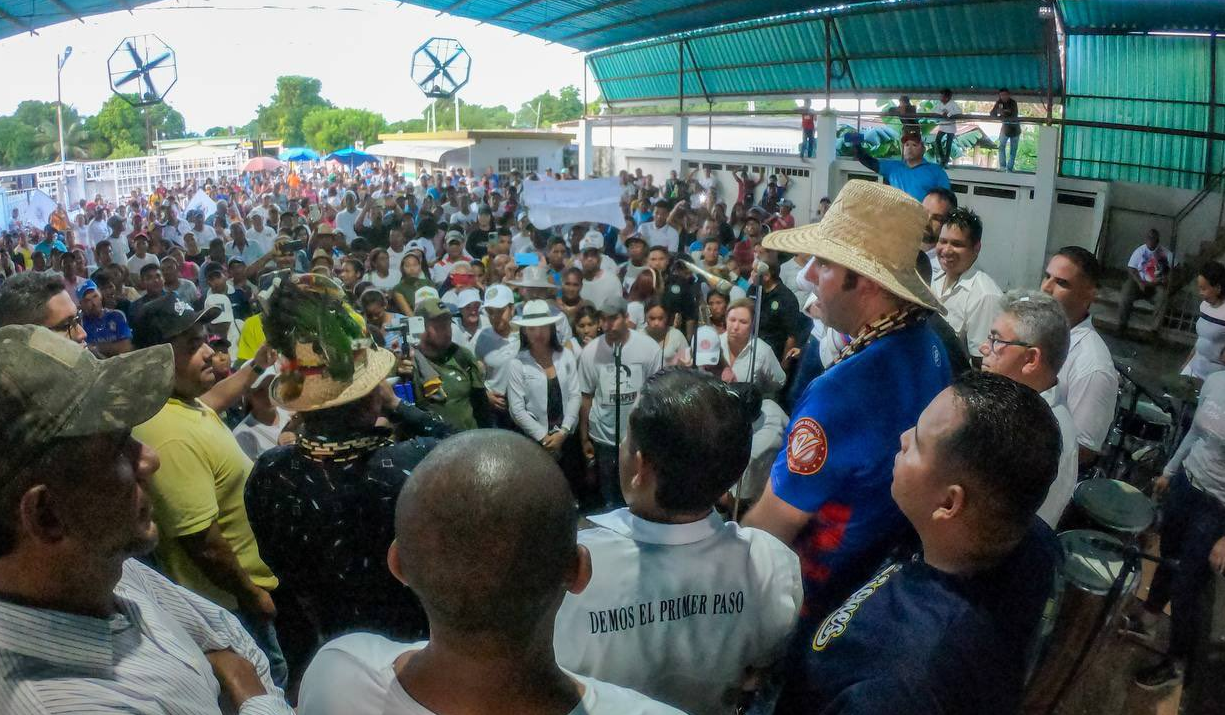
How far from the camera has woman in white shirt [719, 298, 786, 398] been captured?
15.1 feet

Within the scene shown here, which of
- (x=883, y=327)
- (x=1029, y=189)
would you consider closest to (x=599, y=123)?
(x=1029, y=189)

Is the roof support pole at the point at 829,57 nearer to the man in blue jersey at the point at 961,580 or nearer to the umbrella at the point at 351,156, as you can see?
the man in blue jersey at the point at 961,580

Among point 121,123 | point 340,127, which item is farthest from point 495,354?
point 340,127

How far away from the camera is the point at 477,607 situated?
42.7 inches

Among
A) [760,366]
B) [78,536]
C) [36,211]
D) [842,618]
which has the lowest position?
[760,366]

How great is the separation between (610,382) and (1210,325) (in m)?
4.49

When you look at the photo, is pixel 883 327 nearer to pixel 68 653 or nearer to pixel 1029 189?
pixel 68 653

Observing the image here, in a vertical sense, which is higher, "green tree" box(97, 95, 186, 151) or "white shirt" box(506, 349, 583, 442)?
"green tree" box(97, 95, 186, 151)

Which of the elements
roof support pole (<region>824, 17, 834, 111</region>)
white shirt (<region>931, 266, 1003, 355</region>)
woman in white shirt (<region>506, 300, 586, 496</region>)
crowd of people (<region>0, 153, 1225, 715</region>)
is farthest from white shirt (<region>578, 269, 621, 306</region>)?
roof support pole (<region>824, 17, 834, 111</region>)

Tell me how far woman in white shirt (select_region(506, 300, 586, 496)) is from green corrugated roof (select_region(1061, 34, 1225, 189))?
37.1ft

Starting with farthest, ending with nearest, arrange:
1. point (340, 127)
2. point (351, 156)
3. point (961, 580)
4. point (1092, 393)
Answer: point (340, 127) < point (351, 156) < point (1092, 393) < point (961, 580)

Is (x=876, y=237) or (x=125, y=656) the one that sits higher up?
(x=876, y=237)

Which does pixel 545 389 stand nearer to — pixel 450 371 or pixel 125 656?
pixel 450 371

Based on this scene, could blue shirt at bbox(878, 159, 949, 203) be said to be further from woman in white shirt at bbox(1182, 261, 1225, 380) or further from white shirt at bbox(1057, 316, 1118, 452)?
white shirt at bbox(1057, 316, 1118, 452)
